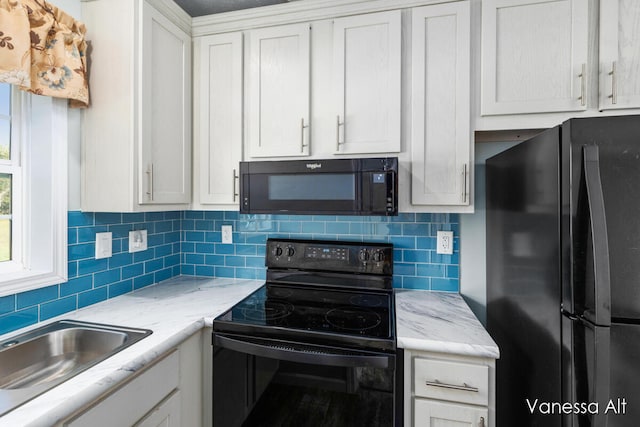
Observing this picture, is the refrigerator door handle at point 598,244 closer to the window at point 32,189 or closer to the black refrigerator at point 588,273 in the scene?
the black refrigerator at point 588,273

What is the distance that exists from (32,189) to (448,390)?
1.75 m

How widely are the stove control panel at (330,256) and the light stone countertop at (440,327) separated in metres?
0.22

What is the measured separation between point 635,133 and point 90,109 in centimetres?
193

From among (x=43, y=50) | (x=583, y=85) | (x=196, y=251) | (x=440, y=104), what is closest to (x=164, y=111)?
(x=43, y=50)

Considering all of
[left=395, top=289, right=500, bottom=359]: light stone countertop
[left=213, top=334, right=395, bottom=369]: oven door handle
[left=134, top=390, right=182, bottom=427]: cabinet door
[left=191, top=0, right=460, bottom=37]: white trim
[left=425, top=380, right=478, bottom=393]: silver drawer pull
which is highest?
[left=191, top=0, right=460, bottom=37]: white trim

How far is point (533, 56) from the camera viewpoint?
4.34ft

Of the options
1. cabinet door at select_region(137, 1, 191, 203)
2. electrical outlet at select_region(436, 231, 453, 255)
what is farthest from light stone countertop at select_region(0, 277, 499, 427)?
cabinet door at select_region(137, 1, 191, 203)

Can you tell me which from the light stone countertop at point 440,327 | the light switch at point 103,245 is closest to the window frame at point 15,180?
the light switch at point 103,245

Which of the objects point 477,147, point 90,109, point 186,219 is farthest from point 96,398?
point 477,147

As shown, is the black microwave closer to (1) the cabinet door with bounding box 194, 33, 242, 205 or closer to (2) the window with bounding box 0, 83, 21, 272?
(1) the cabinet door with bounding box 194, 33, 242, 205

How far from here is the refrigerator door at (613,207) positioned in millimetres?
822

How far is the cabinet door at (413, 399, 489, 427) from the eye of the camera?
1.07 meters

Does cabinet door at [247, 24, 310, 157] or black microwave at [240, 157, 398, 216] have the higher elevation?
cabinet door at [247, 24, 310, 157]

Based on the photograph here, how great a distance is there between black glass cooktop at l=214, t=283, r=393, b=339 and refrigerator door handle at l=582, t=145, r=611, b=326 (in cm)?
59
